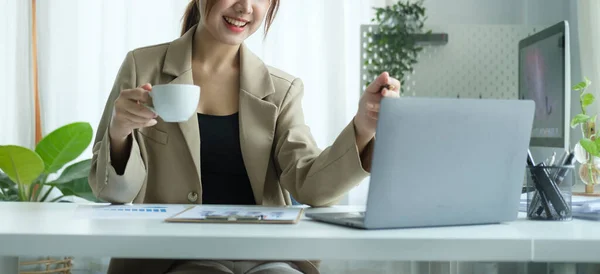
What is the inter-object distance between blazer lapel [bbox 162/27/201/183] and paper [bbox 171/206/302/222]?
0.84 feet

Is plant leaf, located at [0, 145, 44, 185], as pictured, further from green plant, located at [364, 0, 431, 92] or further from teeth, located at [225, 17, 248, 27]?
teeth, located at [225, 17, 248, 27]

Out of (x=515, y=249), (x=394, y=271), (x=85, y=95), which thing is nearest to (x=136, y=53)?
(x=515, y=249)

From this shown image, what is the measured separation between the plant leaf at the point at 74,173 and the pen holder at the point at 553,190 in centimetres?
241

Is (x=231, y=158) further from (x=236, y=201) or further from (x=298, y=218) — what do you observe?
(x=298, y=218)

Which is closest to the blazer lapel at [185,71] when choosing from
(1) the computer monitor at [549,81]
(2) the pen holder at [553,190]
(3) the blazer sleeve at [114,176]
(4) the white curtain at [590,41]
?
(3) the blazer sleeve at [114,176]

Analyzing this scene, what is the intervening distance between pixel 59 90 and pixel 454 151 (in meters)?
3.44

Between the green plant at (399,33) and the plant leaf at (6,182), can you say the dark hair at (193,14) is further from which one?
the plant leaf at (6,182)

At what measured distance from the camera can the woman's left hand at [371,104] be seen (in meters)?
1.04

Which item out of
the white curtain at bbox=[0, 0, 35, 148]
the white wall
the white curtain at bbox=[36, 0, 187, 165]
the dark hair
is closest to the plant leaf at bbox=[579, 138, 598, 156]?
the dark hair

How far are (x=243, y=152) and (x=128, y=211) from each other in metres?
0.40

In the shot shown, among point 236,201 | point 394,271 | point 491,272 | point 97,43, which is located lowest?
point 394,271

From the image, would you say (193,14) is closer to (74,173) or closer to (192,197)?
(192,197)

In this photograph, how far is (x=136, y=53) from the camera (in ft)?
4.82

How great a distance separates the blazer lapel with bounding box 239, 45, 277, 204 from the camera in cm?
143
